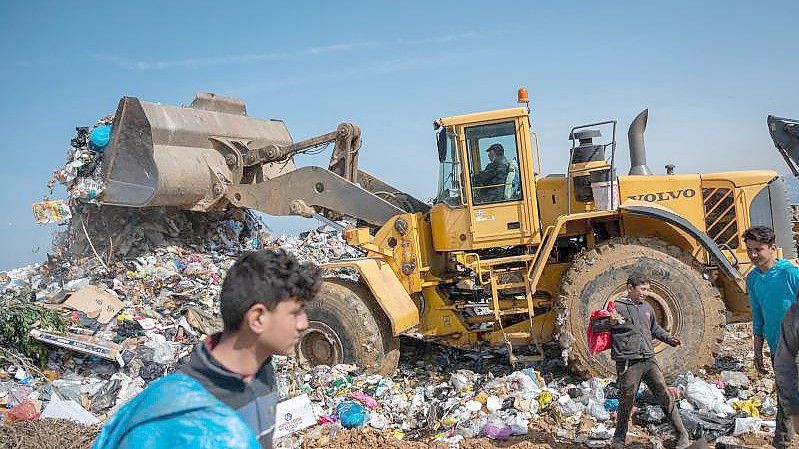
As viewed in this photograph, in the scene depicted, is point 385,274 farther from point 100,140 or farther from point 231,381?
point 231,381

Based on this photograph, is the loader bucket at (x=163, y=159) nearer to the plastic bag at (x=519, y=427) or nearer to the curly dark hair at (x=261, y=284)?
the plastic bag at (x=519, y=427)

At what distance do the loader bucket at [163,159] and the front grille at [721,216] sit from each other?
18.0ft

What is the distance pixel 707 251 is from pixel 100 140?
6871 millimetres

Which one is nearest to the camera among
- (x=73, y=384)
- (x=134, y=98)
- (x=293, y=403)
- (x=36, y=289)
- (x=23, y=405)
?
(x=293, y=403)

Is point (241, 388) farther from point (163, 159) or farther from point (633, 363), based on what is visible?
point (163, 159)

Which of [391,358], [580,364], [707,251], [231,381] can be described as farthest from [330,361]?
[231,381]

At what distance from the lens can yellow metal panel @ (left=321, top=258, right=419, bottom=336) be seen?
641 centimetres

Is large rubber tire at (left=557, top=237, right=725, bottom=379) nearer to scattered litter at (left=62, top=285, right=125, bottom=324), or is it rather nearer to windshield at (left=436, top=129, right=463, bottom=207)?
windshield at (left=436, top=129, right=463, bottom=207)

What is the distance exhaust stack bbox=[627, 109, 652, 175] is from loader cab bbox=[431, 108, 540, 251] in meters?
1.18

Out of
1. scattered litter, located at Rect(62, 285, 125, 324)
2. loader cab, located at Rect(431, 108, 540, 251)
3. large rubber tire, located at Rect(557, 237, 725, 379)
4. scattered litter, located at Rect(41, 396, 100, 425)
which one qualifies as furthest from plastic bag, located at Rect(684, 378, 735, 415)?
scattered litter, located at Rect(62, 285, 125, 324)

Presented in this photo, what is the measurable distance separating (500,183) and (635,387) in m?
2.44

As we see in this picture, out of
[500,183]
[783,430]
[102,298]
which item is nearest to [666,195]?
[500,183]

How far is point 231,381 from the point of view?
1565mm

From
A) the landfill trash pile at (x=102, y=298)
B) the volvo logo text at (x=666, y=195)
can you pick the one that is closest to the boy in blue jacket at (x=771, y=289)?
the volvo logo text at (x=666, y=195)
